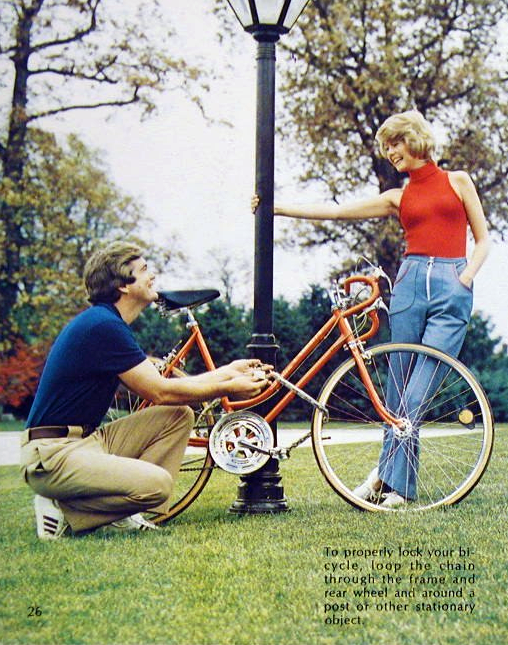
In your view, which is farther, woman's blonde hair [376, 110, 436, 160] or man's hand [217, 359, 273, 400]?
woman's blonde hair [376, 110, 436, 160]

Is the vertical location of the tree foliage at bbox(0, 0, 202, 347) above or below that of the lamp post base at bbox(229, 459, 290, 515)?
above

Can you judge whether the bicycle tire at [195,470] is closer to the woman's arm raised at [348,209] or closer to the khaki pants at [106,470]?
the khaki pants at [106,470]

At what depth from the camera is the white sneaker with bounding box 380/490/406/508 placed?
3.90m

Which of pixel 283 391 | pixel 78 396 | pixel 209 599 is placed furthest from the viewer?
pixel 283 391


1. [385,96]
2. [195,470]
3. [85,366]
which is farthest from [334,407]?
[385,96]

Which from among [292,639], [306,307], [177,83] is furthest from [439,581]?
[177,83]

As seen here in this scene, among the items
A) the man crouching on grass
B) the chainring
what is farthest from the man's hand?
the chainring

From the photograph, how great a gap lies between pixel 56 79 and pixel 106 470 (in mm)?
8075

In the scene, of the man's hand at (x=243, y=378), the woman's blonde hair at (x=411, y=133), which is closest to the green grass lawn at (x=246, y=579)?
the man's hand at (x=243, y=378)

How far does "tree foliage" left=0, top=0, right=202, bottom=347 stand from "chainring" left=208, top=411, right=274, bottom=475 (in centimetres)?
668

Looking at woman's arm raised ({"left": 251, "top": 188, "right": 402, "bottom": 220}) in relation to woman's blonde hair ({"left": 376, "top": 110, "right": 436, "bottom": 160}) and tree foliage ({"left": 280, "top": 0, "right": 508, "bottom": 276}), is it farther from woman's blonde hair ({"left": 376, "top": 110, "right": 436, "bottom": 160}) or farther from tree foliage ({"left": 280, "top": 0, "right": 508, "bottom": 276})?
tree foliage ({"left": 280, "top": 0, "right": 508, "bottom": 276})

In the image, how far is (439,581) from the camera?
2732mm

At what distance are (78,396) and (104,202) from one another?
930cm

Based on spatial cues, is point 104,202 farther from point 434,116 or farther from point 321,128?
point 434,116
